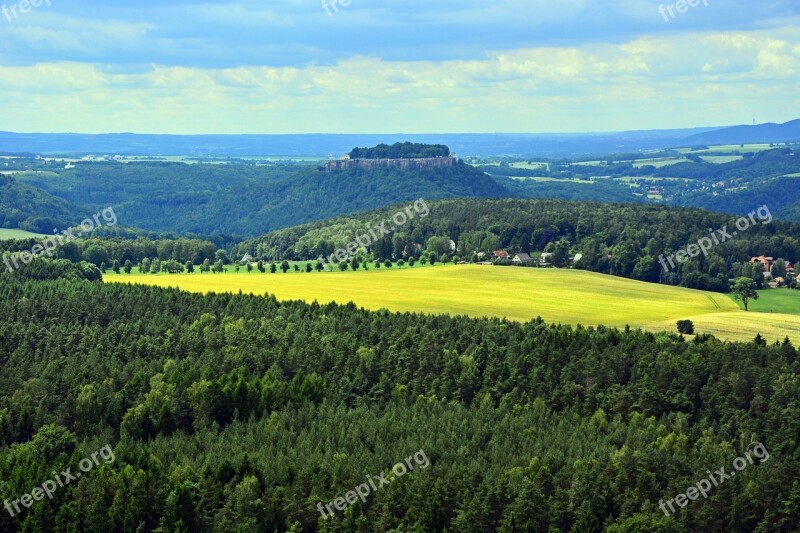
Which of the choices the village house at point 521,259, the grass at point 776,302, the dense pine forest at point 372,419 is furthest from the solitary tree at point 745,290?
the dense pine forest at point 372,419

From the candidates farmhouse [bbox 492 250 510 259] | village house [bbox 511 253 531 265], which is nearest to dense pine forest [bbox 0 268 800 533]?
village house [bbox 511 253 531 265]

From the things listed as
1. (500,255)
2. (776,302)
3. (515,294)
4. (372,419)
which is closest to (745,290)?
(776,302)

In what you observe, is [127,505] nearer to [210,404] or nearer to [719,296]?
[210,404]

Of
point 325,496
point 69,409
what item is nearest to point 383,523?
point 325,496

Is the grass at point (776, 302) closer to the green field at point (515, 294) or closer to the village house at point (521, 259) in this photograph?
the green field at point (515, 294)

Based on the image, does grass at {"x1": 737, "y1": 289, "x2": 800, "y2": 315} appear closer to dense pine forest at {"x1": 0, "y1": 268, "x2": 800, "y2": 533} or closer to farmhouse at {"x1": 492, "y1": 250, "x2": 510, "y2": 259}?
dense pine forest at {"x1": 0, "y1": 268, "x2": 800, "y2": 533}

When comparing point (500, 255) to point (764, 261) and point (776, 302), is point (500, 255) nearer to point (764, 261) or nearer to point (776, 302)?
point (764, 261)
